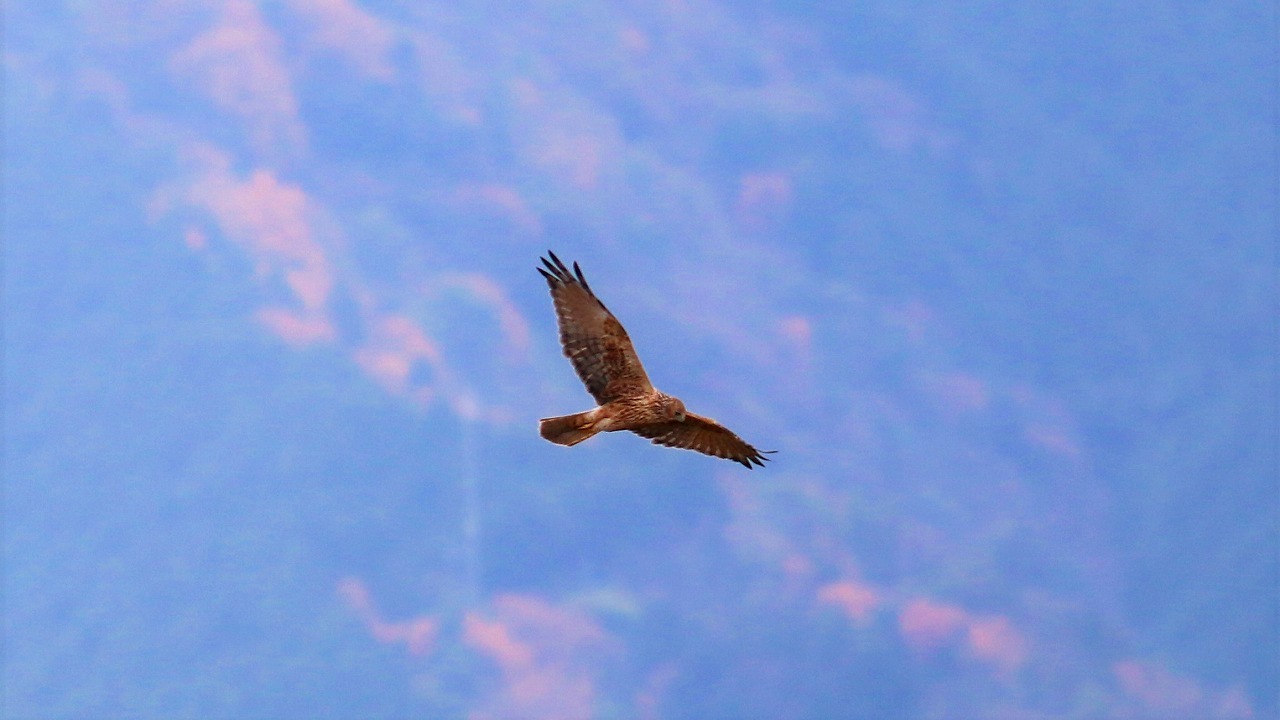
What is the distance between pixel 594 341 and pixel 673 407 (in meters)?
1.25

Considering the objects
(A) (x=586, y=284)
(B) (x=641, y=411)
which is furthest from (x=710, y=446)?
(A) (x=586, y=284)

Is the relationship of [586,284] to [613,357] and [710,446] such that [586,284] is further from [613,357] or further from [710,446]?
[710,446]

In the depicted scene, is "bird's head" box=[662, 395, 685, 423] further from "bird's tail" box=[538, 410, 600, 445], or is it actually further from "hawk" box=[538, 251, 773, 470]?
"bird's tail" box=[538, 410, 600, 445]

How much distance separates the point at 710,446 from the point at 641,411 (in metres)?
1.67

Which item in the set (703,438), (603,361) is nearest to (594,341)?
(603,361)

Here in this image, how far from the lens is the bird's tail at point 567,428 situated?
18594 mm

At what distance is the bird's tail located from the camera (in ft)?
61.0

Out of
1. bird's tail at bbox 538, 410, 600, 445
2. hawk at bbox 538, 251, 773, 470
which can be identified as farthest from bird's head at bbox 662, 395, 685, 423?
Answer: bird's tail at bbox 538, 410, 600, 445

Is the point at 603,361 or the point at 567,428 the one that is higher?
the point at 603,361

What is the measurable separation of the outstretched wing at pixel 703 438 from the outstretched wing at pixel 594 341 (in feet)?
2.38

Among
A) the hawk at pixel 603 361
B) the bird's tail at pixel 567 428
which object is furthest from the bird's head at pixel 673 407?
the bird's tail at pixel 567 428

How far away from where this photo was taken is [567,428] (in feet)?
61.5

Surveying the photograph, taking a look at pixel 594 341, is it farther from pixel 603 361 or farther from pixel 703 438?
pixel 703 438

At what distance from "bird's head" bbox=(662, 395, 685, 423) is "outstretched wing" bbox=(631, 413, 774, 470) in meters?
0.24
